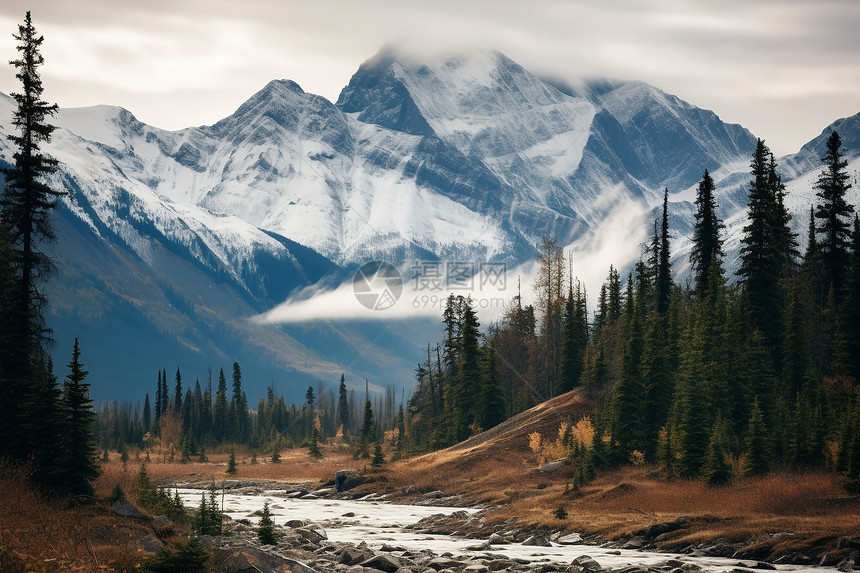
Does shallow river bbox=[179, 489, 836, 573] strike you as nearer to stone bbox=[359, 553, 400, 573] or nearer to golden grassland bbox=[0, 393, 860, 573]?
golden grassland bbox=[0, 393, 860, 573]

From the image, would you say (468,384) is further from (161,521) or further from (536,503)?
(161,521)

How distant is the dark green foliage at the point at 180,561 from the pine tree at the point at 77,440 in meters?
12.1

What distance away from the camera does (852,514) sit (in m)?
46.0

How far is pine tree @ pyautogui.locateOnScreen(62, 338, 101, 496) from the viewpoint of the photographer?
4022 centimetres

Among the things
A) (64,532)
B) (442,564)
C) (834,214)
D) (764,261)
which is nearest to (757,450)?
(764,261)

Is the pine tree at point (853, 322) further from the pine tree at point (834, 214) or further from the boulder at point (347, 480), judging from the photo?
the boulder at point (347, 480)

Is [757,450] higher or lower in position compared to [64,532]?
higher

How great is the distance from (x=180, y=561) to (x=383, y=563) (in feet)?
40.6

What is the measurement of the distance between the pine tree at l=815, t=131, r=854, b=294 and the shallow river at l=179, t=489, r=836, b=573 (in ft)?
131

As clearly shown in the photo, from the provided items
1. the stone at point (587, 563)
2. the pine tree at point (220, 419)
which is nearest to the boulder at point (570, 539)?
the stone at point (587, 563)

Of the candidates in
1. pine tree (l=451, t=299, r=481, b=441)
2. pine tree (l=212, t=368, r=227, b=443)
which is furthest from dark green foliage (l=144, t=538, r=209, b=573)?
pine tree (l=212, t=368, r=227, b=443)

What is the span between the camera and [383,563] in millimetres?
39688

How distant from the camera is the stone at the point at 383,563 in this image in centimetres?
3934

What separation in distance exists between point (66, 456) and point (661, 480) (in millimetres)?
39583
